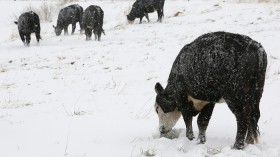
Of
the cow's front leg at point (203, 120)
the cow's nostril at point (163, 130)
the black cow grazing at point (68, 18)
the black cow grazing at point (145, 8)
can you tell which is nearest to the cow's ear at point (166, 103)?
the cow's nostril at point (163, 130)

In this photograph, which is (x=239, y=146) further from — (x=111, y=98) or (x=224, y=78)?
(x=111, y=98)

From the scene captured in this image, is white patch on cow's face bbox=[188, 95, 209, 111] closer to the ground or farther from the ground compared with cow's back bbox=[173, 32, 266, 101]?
closer to the ground

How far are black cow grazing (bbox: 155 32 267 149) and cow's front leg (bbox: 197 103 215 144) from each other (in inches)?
0.5

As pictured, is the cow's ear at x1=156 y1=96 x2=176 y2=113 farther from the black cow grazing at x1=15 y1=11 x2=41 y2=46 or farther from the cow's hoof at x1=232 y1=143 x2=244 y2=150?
the black cow grazing at x1=15 y1=11 x2=41 y2=46

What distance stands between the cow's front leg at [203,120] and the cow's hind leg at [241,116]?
2.12 feet

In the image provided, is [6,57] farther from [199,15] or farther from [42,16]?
[42,16]

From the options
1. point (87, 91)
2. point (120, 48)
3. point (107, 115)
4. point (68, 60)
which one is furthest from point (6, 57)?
point (107, 115)

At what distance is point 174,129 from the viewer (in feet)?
18.6

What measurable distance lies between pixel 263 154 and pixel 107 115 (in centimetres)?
288

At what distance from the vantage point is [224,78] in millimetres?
4316

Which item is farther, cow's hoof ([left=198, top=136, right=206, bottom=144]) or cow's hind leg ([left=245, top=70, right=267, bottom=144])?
Answer: cow's hoof ([left=198, top=136, right=206, bottom=144])

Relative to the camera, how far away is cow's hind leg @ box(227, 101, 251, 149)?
4316 millimetres

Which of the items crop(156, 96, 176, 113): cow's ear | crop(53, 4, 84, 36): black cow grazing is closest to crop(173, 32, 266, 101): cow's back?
crop(156, 96, 176, 113): cow's ear

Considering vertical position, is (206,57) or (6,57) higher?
(206,57)
